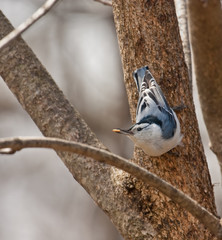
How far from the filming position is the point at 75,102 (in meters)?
6.65

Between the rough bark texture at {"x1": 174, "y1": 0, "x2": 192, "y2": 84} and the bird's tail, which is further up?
the bird's tail

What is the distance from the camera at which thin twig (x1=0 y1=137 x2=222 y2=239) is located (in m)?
1.58

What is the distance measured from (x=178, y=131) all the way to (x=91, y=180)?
0.54m

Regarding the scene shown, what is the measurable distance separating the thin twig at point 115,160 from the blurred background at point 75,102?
4.73 metres

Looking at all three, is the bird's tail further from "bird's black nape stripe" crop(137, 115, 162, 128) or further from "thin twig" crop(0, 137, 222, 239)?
"thin twig" crop(0, 137, 222, 239)

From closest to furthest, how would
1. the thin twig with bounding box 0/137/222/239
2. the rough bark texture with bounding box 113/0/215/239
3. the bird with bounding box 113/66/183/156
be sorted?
the thin twig with bounding box 0/137/222/239
the rough bark texture with bounding box 113/0/215/239
the bird with bounding box 113/66/183/156

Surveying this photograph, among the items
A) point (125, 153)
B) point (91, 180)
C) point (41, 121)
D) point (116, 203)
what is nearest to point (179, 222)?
point (116, 203)

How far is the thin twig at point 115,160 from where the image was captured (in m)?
1.58

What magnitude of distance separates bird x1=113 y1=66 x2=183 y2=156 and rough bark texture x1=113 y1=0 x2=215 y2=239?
4 centimetres

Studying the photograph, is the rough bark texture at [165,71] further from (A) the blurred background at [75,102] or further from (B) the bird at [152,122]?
(A) the blurred background at [75,102]

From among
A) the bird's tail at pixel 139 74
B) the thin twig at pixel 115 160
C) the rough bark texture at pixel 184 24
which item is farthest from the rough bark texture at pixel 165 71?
the thin twig at pixel 115 160

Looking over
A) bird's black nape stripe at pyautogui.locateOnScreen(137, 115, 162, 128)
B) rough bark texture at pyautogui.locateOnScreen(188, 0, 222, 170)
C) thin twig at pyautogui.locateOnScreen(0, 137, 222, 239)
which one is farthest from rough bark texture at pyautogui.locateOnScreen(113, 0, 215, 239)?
rough bark texture at pyautogui.locateOnScreen(188, 0, 222, 170)

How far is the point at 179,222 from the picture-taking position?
2467 millimetres

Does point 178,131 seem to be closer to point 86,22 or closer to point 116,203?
point 116,203
